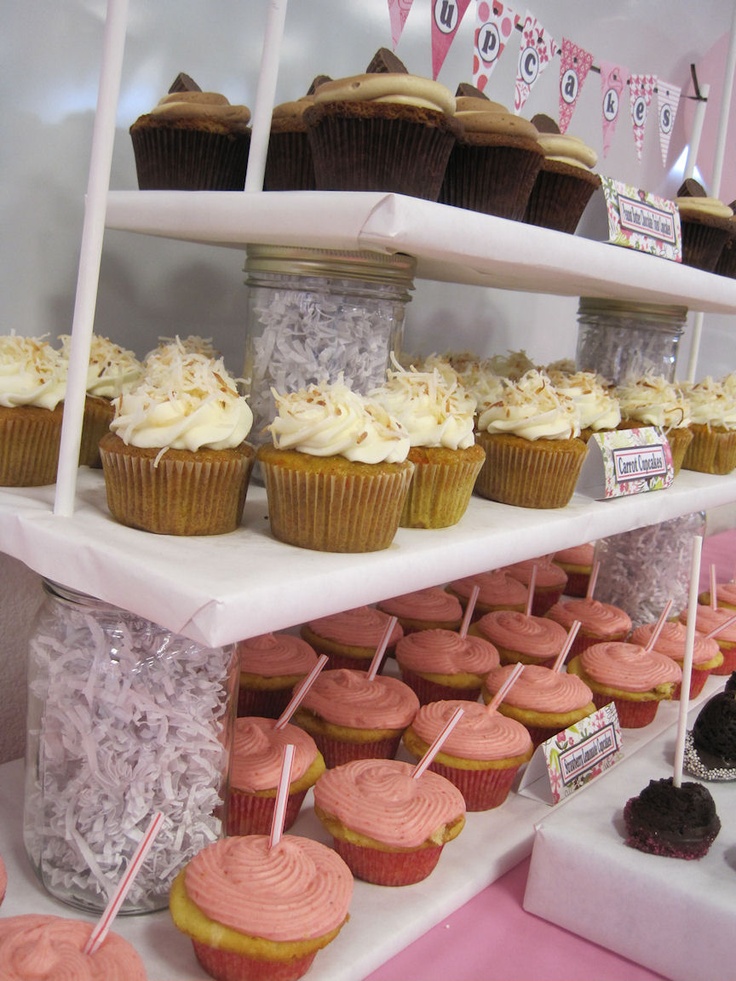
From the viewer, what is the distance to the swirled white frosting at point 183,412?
102 centimetres

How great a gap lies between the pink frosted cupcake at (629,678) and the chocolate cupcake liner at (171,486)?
101cm

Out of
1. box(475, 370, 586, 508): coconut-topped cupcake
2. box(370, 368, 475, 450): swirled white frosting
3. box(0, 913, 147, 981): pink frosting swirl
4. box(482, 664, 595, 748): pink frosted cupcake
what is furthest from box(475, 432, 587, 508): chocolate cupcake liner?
box(0, 913, 147, 981): pink frosting swirl

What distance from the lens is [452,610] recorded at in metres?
2.00

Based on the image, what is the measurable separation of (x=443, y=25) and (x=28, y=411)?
92 cm

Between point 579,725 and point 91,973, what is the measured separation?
2.93 feet

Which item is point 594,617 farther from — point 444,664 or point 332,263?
point 332,263

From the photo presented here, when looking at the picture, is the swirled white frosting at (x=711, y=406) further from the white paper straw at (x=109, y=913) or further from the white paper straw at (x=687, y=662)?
the white paper straw at (x=109, y=913)

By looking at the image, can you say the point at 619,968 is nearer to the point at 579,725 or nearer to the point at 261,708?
the point at 579,725

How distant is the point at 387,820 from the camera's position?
1.18m

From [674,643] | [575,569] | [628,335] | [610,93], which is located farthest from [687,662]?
[610,93]

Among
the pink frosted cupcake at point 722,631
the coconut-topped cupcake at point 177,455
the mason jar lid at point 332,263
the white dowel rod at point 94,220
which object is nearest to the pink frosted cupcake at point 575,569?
the pink frosted cupcake at point 722,631

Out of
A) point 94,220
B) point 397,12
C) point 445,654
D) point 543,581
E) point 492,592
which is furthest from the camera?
point 543,581

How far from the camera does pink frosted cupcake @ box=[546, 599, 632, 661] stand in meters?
2.04

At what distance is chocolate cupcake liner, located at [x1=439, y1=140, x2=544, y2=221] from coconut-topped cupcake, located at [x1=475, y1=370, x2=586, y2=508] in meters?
0.32
